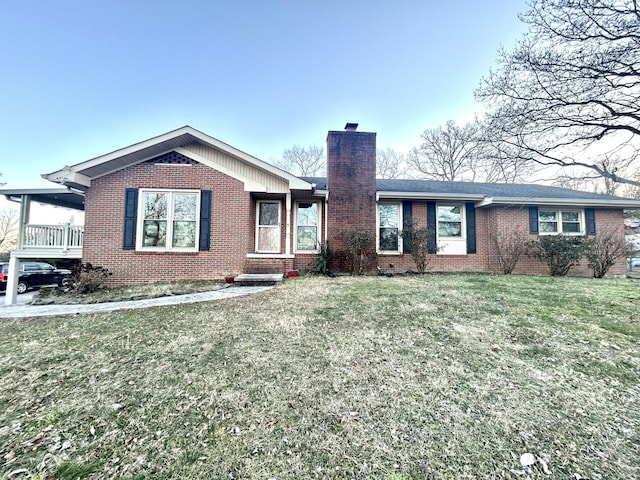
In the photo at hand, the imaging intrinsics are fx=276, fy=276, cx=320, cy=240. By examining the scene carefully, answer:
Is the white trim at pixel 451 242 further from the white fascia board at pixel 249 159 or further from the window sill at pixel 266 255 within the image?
the window sill at pixel 266 255

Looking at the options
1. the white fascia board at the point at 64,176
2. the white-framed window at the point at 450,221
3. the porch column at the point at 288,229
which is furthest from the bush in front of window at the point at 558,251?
the white fascia board at the point at 64,176

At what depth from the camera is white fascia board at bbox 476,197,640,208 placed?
32.7 feet

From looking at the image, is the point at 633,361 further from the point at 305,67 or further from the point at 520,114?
the point at 305,67

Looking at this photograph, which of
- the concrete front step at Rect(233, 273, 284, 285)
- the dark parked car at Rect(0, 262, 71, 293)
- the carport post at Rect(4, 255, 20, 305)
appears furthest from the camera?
the dark parked car at Rect(0, 262, 71, 293)

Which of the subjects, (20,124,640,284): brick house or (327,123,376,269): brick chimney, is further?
(327,123,376,269): brick chimney

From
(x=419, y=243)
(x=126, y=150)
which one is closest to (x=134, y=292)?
(x=126, y=150)

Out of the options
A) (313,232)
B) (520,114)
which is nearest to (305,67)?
(313,232)

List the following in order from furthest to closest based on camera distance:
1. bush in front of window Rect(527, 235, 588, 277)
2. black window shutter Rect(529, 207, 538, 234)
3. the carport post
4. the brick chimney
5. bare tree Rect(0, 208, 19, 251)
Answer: bare tree Rect(0, 208, 19, 251) → black window shutter Rect(529, 207, 538, 234) → the brick chimney → bush in front of window Rect(527, 235, 588, 277) → the carport post

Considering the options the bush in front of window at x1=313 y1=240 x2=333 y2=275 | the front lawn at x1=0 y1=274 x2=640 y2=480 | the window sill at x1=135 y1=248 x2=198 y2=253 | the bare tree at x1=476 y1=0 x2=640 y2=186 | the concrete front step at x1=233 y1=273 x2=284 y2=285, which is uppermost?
the bare tree at x1=476 y1=0 x2=640 y2=186

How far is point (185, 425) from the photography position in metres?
2.22

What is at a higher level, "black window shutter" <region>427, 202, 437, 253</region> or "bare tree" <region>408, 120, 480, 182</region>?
"bare tree" <region>408, 120, 480, 182</region>

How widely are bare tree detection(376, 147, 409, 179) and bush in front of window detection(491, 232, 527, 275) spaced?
16.3m

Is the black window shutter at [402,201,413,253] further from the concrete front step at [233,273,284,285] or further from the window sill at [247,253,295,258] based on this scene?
the concrete front step at [233,273,284,285]

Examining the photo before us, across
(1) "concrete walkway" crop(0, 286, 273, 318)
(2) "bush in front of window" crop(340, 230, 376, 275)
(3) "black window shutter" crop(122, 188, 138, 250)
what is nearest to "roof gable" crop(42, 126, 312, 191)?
(3) "black window shutter" crop(122, 188, 138, 250)
